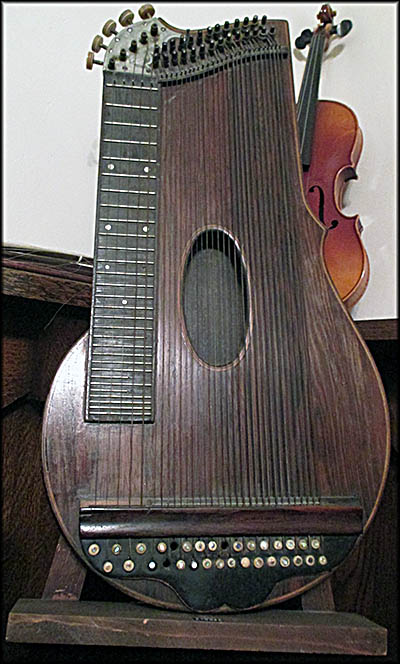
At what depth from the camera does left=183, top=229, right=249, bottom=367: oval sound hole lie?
74 cm

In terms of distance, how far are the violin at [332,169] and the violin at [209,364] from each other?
19cm

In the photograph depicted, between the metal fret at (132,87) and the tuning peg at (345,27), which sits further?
the tuning peg at (345,27)

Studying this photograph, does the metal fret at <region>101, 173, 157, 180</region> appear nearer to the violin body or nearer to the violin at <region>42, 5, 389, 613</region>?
the violin at <region>42, 5, 389, 613</region>

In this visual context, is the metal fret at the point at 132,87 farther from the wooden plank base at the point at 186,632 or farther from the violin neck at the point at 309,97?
the wooden plank base at the point at 186,632

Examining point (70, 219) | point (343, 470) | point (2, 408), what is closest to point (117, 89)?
point (70, 219)

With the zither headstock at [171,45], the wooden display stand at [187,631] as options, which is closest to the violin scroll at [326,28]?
the zither headstock at [171,45]

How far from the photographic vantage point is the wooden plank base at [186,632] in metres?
0.56

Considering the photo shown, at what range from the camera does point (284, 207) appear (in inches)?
31.4

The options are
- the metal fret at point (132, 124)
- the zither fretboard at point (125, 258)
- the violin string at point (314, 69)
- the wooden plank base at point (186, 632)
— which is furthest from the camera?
the violin string at point (314, 69)

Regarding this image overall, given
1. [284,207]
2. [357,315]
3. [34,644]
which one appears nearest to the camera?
[34,644]

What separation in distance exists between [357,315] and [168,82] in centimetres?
57

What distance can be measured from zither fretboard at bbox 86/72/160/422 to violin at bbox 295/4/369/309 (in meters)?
0.33

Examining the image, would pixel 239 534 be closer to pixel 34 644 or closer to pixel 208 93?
pixel 34 644

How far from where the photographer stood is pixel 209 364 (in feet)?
2.39
